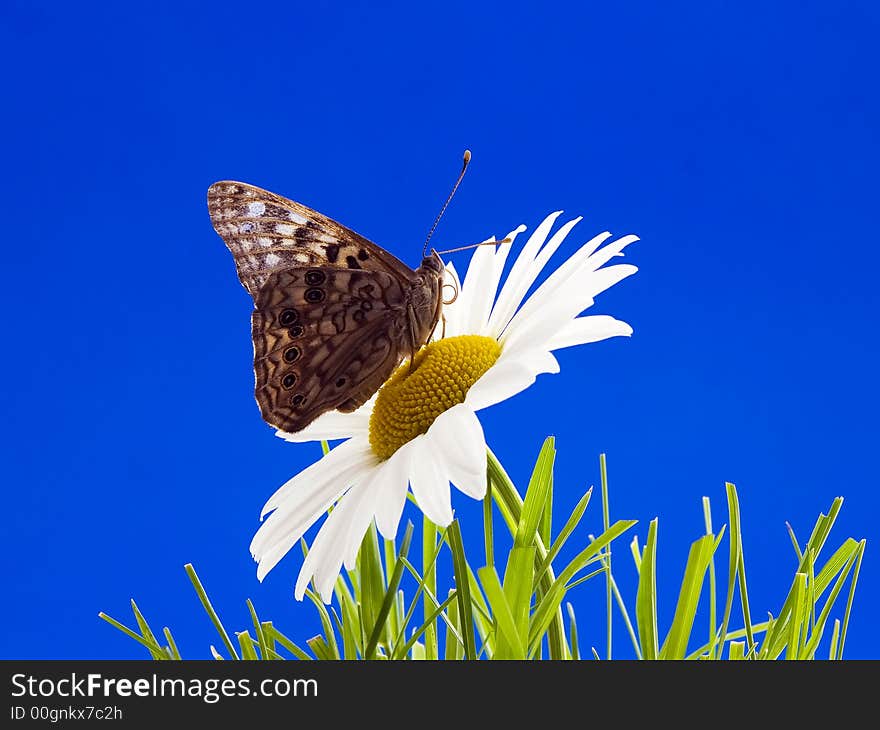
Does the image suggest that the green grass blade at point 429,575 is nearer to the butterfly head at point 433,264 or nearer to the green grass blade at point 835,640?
the butterfly head at point 433,264

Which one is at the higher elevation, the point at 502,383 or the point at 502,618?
the point at 502,383

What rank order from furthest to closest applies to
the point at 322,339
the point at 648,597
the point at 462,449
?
the point at 322,339
the point at 648,597
the point at 462,449

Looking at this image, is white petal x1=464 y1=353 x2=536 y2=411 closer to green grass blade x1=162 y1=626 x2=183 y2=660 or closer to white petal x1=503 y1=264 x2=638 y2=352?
white petal x1=503 y1=264 x2=638 y2=352

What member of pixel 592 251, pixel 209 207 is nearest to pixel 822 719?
pixel 592 251

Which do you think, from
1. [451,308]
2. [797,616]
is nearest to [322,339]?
[451,308]

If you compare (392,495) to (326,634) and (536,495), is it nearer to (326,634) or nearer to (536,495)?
(536,495)

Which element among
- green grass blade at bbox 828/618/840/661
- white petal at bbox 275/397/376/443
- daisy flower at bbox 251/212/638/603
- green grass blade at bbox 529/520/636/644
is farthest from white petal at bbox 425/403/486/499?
green grass blade at bbox 828/618/840/661

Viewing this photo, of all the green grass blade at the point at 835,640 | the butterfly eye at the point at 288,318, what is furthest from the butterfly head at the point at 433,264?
the green grass blade at the point at 835,640
